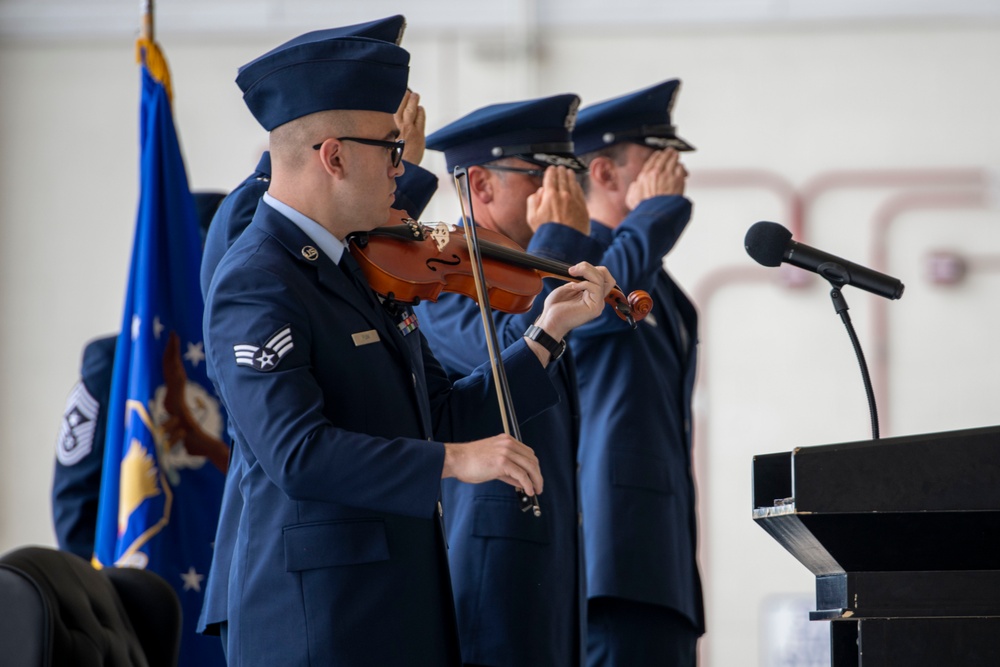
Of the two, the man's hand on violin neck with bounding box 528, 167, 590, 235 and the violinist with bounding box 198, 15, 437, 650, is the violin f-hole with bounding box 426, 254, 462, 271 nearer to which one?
the violinist with bounding box 198, 15, 437, 650

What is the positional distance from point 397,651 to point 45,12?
4.35m

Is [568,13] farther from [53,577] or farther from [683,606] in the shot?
[53,577]

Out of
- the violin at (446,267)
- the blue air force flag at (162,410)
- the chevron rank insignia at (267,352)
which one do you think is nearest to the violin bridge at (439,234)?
the violin at (446,267)

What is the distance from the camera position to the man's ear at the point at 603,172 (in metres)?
2.86

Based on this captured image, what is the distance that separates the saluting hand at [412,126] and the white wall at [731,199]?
9.34 ft

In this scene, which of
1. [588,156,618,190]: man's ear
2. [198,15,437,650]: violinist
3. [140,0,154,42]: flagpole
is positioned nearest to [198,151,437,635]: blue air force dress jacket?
[198,15,437,650]: violinist

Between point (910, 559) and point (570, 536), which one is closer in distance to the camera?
point (910, 559)

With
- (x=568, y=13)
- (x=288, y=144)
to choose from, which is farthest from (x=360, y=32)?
(x=568, y=13)

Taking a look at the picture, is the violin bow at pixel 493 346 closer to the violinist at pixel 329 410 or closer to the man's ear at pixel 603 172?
the violinist at pixel 329 410

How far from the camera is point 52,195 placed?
5.14m

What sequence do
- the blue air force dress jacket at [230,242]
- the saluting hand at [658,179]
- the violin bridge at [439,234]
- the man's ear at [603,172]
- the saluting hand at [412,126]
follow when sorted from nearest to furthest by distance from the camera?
the blue air force dress jacket at [230,242] < the violin bridge at [439,234] < the saluting hand at [412,126] < the saluting hand at [658,179] < the man's ear at [603,172]

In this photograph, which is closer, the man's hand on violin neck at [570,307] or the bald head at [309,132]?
the bald head at [309,132]

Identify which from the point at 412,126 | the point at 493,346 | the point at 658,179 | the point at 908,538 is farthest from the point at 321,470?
the point at 658,179

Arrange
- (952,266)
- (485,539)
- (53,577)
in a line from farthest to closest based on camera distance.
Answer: (952,266) < (485,539) < (53,577)
